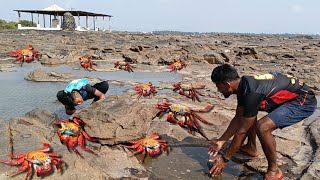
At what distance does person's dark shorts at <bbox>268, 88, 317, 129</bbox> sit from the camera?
12.7ft

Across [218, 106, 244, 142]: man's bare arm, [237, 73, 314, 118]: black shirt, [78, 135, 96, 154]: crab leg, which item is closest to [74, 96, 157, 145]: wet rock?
[78, 135, 96, 154]: crab leg

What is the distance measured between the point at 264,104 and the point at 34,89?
704cm

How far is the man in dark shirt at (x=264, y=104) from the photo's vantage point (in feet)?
11.9

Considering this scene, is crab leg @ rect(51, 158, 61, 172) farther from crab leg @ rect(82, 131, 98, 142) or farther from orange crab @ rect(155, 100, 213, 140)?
orange crab @ rect(155, 100, 213, 140)

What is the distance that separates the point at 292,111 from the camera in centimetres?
394

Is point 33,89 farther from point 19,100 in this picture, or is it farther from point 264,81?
point 264,81

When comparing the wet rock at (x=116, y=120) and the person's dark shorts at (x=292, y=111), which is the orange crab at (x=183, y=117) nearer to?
the wet rock at (x=116, y=120)

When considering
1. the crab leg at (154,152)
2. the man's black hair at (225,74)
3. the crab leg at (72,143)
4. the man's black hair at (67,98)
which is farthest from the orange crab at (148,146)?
the man's black hair at (67,98)

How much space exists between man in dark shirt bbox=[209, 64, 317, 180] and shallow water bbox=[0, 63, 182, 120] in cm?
372

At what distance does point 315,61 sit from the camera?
17.2 metres

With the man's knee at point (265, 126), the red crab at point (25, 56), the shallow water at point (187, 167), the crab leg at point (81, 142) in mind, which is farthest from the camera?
the red crab at point (25, 56)

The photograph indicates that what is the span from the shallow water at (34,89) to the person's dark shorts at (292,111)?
4.13m

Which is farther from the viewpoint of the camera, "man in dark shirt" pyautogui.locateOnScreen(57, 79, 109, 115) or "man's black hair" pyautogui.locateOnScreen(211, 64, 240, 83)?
"man in dark shirt" pyautogui.locateOnScreen(57, 79, 109, 115)

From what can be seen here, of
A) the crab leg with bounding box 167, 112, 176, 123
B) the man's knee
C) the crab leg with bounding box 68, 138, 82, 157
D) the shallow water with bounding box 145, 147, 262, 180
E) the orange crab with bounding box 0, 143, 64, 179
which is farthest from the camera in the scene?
the crab leg with bounding box 167, 112, 176, 123
